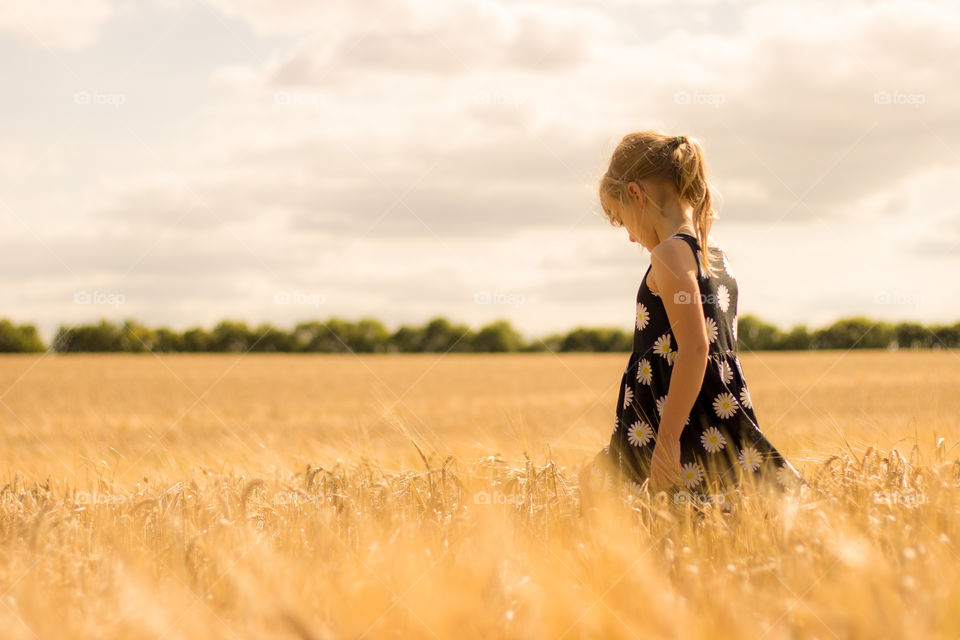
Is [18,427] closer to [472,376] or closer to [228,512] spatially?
[228,512]

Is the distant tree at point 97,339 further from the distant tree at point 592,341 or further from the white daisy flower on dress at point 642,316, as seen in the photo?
the white daisy flower on dress at point 642,316

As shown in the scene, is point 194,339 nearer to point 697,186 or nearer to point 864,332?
point 864,332

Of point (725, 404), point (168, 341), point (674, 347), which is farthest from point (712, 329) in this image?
point (168, 341)

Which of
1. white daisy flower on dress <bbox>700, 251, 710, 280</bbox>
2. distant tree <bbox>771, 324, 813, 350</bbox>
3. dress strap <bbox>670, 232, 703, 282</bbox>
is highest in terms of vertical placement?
dress strap <bbox>670, 232, 703, 282</bbox>

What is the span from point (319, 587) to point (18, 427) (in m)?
11.3

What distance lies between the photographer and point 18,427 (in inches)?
439

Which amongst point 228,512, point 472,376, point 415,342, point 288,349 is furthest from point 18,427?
point 415,342

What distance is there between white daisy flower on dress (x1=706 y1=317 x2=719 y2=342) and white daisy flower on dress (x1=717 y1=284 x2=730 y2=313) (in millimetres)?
74

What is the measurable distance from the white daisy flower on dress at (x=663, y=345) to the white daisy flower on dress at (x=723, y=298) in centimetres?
23

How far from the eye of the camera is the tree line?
44594 millimetres

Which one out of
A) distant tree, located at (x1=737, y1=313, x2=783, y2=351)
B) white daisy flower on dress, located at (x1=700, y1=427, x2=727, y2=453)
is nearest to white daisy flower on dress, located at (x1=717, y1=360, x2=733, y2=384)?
white daisy flower on dress, located at (x1=700, y1=427, x2=727, y2=453)

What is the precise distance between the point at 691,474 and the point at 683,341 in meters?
0.51

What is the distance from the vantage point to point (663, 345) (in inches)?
110

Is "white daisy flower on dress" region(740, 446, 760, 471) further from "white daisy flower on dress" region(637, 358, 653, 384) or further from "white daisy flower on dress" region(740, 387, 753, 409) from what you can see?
"white daisy flower on dress" region(637, 358, 653, 384)
